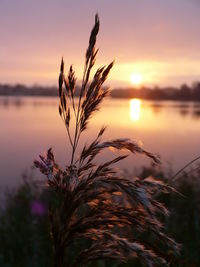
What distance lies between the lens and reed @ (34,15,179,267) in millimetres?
1073

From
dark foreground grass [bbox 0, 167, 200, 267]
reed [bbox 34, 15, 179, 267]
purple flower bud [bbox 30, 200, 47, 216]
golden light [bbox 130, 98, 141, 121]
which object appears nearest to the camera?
reed [bbox 34, 15, 179, 267]

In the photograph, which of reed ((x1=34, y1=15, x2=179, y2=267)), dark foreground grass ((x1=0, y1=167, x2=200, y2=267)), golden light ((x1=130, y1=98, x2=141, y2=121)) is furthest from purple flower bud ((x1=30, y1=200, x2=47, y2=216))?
golden light ((x1=130, y1=98, x2=141, y2=121))

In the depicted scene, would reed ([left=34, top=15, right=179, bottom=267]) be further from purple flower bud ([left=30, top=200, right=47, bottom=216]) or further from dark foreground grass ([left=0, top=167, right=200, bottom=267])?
purple flower bud ([left=30, top=200, right=47, bottom=216])

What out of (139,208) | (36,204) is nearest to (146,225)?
(139,208)

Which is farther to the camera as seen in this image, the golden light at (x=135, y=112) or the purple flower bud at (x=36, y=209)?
the golden light at (x=135, y=112)

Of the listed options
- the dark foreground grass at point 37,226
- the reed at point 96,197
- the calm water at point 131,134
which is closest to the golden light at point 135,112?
the calm water at point 131,134

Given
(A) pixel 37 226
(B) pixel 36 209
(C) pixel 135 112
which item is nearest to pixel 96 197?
(A) pixel 37 226

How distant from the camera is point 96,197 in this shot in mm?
1158

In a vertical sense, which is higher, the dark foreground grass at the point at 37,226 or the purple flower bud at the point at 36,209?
the purple flower bud at the point at 36,209

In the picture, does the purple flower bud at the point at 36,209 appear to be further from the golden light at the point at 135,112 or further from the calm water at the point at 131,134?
the golden light at the point at 135,112

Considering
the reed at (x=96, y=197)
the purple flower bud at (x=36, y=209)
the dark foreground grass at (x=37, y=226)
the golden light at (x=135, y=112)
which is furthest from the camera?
the golden light at (x=135, y=112)

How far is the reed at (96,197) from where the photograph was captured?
1073mm

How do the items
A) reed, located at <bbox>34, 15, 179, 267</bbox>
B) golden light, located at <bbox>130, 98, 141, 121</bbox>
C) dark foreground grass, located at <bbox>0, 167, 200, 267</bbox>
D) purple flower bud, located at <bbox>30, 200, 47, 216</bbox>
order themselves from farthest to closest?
1. golden light, located at <bbox>130, 98, 141, 121</bbox>
2. purple flower bud, located at <bbox>30, 200, 47, 216</bbox>
3. dark foreground grass, located at <bbox>0, 167, 200, 267</bbox>
4. reed, located at <bbox>34, 15, 179, 267</bbox>

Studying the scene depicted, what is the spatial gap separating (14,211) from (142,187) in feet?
12.2
